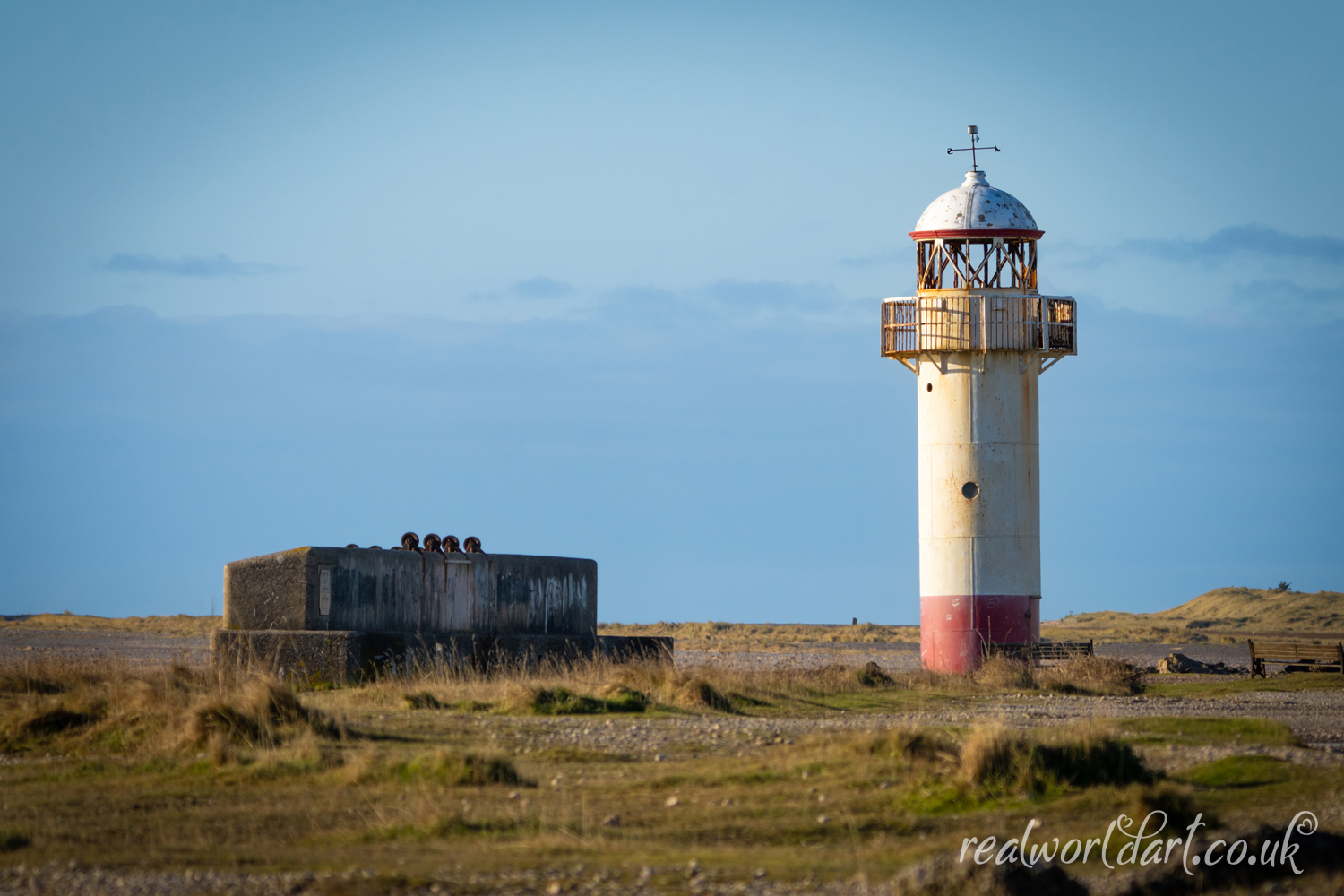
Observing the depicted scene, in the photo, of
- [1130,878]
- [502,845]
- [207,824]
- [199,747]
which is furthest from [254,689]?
[1130,878]

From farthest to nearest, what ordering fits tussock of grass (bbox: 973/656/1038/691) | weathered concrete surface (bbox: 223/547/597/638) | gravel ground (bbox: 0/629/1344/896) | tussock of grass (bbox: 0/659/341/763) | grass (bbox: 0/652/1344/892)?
tussock of grass (bbox: 973/656/1038/691) < weathered concrete surface (bbox: 223/547/597/638) < tussock of grass (bbox: 0/659/341/763) < grass (bbox: 0/652/1344/892) < gravel ground (bbox: 0/629/1344/896)

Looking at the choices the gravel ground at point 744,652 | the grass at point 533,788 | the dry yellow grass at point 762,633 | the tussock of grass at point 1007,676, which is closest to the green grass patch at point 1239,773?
the grass at point 533,788

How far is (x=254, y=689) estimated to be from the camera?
15789 millimetres

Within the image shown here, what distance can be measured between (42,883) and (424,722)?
7635 mm

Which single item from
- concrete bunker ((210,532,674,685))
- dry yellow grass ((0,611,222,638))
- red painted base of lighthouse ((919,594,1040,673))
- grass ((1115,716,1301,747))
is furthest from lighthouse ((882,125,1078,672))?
dry yellow grass ((0,611,222,638))

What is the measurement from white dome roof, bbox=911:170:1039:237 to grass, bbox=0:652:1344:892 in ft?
48.9

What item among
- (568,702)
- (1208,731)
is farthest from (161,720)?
(1208,731)

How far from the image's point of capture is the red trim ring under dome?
102 feet

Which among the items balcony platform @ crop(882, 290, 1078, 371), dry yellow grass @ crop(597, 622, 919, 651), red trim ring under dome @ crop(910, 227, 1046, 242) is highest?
red trim ring under dome @ crop(910, 227, 1046, 242)

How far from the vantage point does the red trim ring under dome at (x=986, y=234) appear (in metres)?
31.0

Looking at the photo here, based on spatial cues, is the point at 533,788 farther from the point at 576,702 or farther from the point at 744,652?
the point at 744,652

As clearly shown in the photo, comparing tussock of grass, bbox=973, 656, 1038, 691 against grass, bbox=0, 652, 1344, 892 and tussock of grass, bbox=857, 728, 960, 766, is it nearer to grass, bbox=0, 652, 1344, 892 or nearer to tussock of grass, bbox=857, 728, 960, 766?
grass, bbox=0, 652, 1344, 892

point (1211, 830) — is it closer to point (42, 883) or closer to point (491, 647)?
point (42, 883)

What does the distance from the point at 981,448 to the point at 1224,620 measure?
55.0 meters
